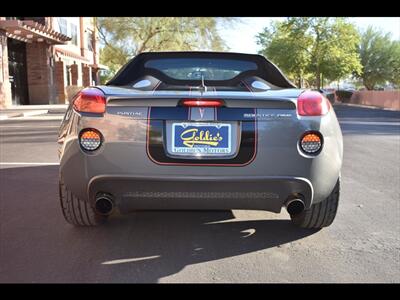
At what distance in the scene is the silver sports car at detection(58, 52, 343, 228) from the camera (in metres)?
3.07

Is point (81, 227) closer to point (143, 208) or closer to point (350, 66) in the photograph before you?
point (143, 208)

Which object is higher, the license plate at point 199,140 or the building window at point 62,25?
the building window at point 62,25

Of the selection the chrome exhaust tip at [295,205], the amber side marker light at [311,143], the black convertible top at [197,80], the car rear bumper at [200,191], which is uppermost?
the black convertible top at [197,80]

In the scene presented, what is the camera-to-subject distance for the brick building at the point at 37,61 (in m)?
22.7

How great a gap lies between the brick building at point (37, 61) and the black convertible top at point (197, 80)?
15.7 meters

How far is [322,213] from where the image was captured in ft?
11.9

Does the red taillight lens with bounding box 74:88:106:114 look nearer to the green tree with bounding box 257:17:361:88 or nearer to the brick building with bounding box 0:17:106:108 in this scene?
the brick building with bounding box 0:17:106:108

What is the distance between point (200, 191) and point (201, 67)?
5.91ft

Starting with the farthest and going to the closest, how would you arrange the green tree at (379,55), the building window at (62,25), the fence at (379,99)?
the green tree at (379,55), the fence at (379,99), the building window at (62,25)

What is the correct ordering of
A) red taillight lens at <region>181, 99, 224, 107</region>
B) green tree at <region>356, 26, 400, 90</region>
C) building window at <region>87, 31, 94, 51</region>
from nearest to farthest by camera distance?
red taillight lens at <region>181, 99, 224, 107</region>
building window at <region>87, 31, 94, 51</region>
green tree at <region>356, 26, 400, 90</region>

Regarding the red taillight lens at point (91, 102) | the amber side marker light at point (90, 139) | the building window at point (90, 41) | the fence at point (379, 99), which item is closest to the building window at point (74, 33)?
the building window at point (90, 41)

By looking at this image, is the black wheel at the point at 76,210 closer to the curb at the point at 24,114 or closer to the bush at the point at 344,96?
the curb at the point at 24,114

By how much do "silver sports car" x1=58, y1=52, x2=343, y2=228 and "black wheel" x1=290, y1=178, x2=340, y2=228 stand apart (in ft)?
1.08

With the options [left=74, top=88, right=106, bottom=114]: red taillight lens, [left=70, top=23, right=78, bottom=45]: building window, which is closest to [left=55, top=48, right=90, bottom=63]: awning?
[left=70, top=23, right=78, bottom=45]: building window
